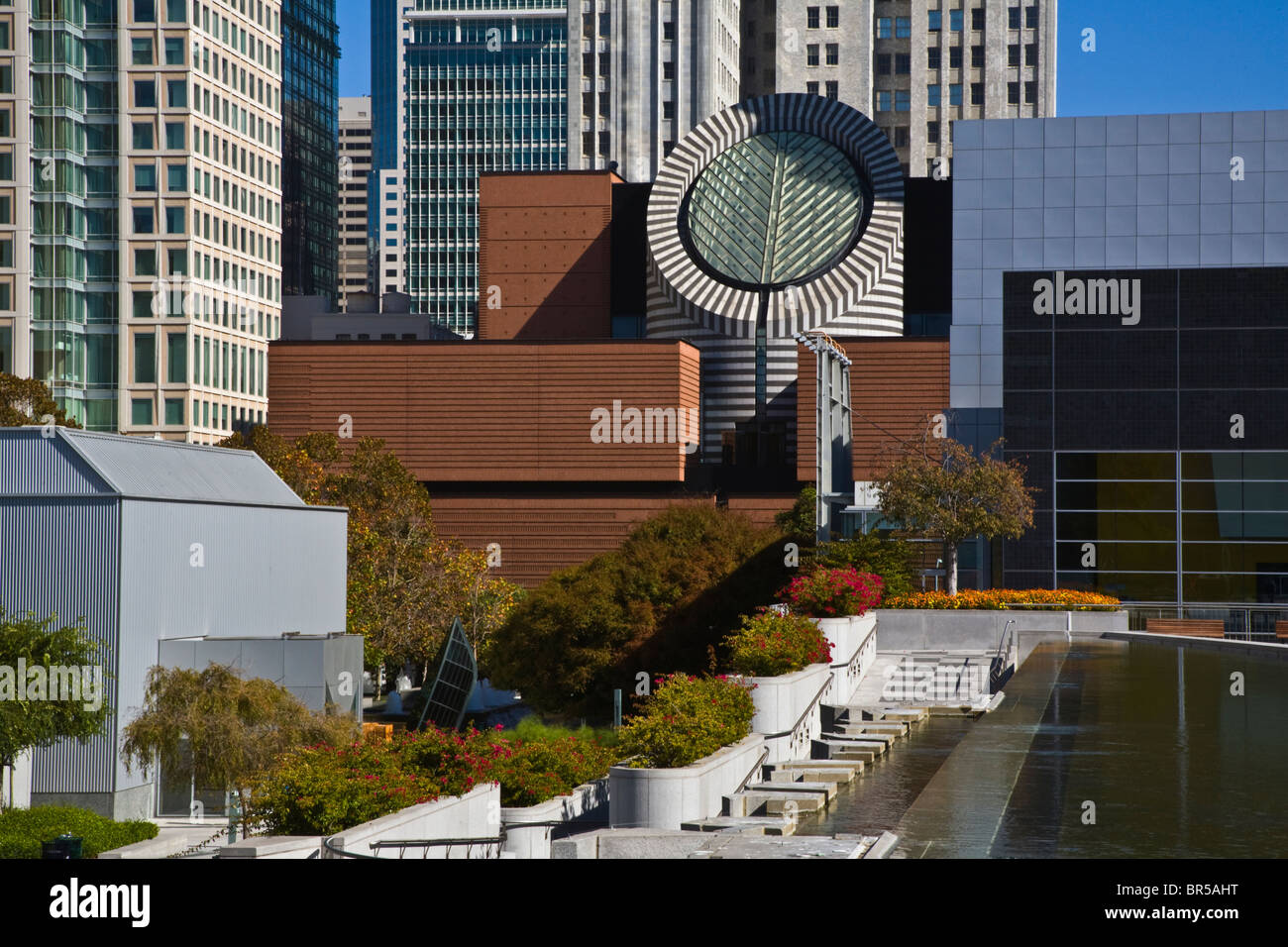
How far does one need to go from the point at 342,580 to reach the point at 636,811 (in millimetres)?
33793

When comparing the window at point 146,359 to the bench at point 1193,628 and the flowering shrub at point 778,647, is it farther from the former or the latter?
the flowering shrub at point 778,647

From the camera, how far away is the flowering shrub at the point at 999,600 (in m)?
41.1

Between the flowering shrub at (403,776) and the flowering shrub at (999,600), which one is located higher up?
the flowering shrub at (999,600)

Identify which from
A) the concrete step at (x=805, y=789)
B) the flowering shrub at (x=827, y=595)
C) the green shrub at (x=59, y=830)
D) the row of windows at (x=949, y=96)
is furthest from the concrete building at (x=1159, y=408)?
the row of windows at (x=949, y=96)

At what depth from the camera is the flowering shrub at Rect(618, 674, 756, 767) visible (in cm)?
2052

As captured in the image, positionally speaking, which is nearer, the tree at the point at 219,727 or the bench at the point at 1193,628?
the tree at the point at 219,727

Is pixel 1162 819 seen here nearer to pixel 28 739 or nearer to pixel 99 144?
pixel 28 739

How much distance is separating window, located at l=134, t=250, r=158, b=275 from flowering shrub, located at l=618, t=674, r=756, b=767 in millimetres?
91693

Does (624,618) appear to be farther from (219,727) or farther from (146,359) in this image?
(146,359)

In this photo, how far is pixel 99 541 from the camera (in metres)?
37.2

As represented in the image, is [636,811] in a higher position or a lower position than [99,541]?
lower

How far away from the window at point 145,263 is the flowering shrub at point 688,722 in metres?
91.7

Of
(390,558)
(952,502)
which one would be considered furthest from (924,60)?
(952,502)
